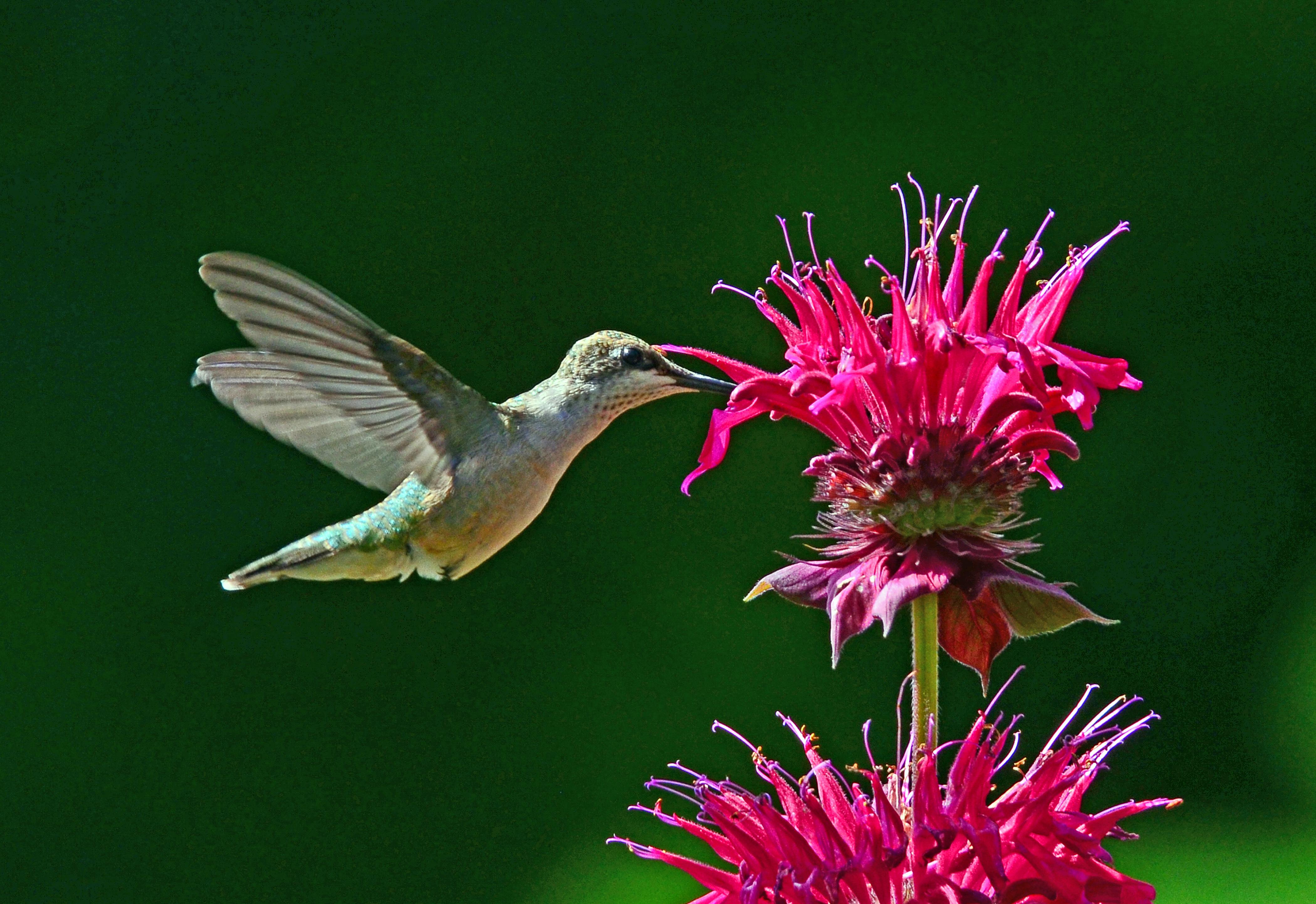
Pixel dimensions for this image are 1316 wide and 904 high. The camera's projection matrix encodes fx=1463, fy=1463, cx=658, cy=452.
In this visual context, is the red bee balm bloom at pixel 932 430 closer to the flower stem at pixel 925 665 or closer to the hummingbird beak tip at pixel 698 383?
the flower stem at pixel 925 665

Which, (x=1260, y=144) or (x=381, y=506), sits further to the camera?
(x=1260, y=144)

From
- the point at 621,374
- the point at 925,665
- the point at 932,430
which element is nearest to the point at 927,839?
the point at 925,665

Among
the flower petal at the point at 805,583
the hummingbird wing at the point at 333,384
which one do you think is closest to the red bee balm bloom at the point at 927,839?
the flower petal at the point at 805,583

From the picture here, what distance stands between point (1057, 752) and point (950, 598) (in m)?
0.17

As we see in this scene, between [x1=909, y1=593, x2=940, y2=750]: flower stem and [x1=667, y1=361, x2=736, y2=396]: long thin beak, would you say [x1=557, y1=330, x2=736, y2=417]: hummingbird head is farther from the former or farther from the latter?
[x1=909, y1=593, x2=940, y2=750]: flower stem

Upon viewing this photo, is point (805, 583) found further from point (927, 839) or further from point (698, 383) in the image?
point (698, 383)

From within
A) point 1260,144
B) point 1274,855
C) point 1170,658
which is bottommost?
point 1274,855

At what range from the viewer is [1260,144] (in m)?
3.50

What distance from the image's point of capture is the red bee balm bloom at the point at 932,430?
4.16 feet

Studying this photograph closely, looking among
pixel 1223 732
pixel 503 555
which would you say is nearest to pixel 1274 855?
pixel 1223 732

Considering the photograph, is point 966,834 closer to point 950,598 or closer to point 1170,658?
point 950,598

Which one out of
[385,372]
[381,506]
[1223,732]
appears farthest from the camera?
[1223,732]

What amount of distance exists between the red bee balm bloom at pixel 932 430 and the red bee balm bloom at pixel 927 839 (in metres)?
0.13

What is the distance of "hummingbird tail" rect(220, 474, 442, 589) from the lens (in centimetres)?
188
